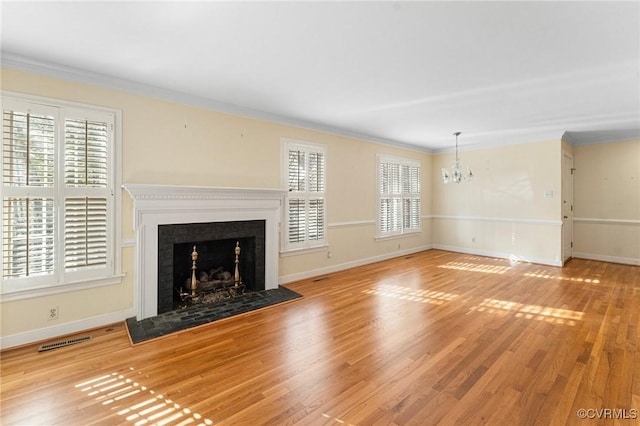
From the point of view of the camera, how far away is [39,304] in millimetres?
2799

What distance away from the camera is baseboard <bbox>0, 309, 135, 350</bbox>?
2.67 m

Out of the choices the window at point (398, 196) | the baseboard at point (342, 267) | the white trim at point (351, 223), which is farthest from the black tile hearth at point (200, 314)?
the window at point (398, 196)

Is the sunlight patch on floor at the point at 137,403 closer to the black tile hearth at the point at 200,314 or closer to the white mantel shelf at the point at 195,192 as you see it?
the black tile hearth at the point at 200,314

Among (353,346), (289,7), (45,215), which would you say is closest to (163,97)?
(45,215)

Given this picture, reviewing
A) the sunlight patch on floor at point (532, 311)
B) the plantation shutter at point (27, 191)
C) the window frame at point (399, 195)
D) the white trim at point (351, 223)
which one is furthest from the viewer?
the window frame at point (399, 195)

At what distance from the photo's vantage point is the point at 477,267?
5691mm

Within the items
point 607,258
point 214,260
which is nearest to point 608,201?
point 607,258

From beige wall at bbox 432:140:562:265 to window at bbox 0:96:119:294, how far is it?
7.02 meters

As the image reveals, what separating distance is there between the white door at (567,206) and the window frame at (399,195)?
2809 millimetres

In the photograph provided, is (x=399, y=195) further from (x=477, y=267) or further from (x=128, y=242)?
(x=128, y=242)

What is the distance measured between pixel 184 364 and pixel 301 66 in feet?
9.54

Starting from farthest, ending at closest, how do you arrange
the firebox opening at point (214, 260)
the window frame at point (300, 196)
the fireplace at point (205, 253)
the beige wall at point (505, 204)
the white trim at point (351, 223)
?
1. the beige wall at point (505, 204)
2. the white trim at point (351, 223)
3. the window frame at point (300, 196)
4. the firebox opening at point (214, 260)
5. the fireplace at point (205, 253)

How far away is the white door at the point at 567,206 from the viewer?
5789mm

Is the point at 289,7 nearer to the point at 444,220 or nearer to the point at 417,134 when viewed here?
the point at 417,134
